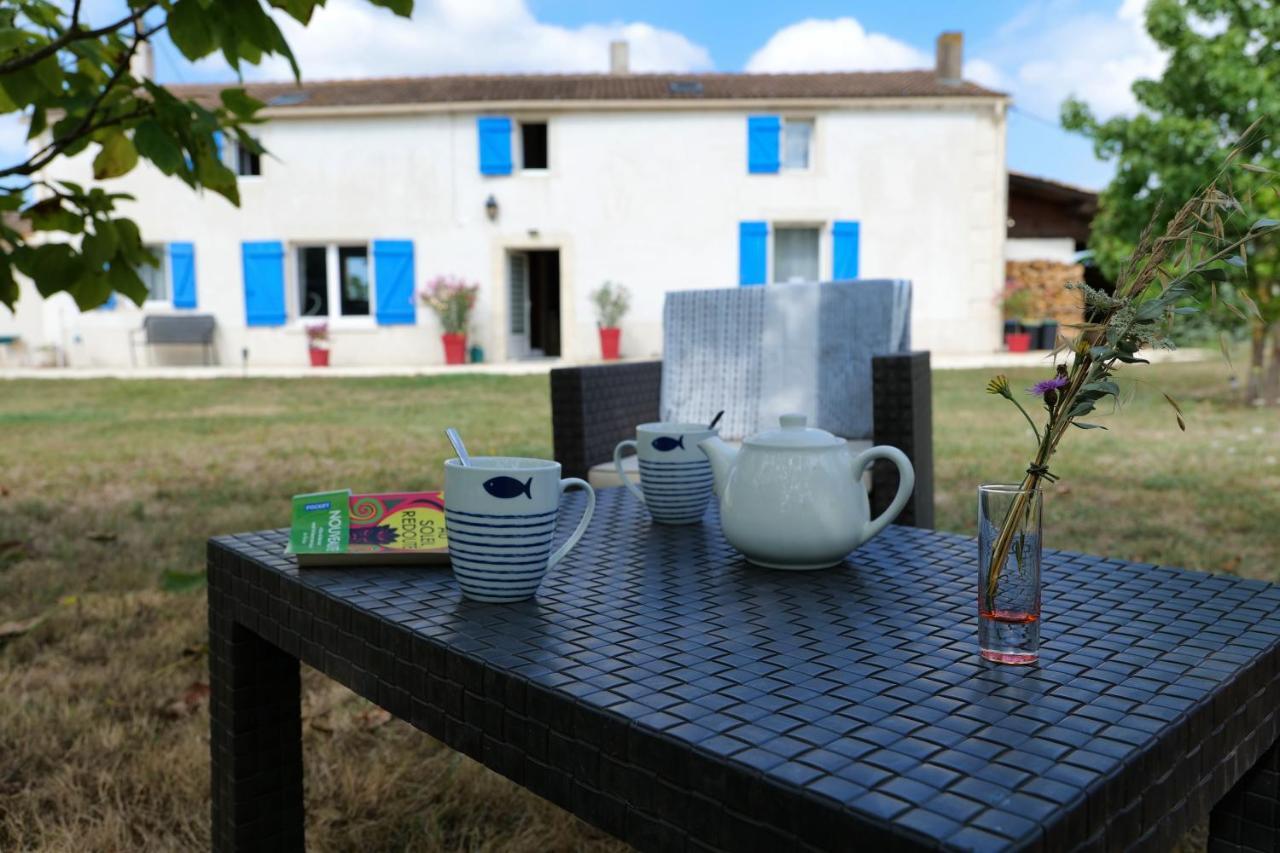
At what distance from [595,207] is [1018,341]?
18.5ft

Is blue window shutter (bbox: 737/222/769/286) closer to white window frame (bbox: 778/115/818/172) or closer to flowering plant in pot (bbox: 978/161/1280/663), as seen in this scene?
white window frame (bbox: 778/115/818/172)

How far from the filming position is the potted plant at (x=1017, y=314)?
41.5 feet

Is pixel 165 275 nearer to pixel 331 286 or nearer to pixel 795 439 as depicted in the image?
pixel 331 286

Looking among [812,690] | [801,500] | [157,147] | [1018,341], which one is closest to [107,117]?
[157,147]

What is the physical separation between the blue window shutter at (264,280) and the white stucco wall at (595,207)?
17 cm

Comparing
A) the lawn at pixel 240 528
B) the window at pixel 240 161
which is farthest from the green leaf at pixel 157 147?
the window at pixel 240 161

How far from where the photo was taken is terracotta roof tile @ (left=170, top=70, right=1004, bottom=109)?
12344 millimetres

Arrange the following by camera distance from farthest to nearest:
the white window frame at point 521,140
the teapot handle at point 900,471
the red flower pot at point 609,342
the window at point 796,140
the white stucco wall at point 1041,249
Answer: the white stucco wall at point 1041,249 < the window at point 796,140 < the white window frame at point 521,140 < the red flower pot at point 609,342 < the teapot handle at point 900,471

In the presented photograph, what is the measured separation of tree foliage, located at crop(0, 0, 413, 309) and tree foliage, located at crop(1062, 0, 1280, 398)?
5.99m

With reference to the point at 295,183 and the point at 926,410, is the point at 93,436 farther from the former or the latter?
the point at 295,183

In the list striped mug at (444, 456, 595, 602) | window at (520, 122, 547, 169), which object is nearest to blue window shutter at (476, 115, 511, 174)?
window at (520, 122, 547, 169)

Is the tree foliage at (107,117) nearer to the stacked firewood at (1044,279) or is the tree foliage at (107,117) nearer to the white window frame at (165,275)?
the white window frame at (165,275)

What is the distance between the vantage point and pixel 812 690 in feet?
2.16

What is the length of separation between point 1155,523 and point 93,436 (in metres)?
5.40
